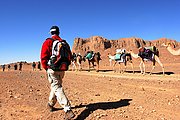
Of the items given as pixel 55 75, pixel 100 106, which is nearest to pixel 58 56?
pixel 55 75

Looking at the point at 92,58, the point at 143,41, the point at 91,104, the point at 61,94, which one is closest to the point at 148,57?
the point at 92,58

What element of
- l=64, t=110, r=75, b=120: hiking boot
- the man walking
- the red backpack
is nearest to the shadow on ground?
l=64, t=110, r=75, b=120: hiking boot

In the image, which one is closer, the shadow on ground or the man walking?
the man walking

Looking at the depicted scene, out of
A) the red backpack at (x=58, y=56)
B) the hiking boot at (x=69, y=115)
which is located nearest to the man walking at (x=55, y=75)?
the hiking boot at (x=69, y=115)

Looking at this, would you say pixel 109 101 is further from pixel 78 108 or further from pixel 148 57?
pixel 148 57

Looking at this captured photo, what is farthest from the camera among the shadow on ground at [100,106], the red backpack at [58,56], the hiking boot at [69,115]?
the shadow on ground at [100,106]

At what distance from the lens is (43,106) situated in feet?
31.2

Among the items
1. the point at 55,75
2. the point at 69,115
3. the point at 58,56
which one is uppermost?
the point at 58,56

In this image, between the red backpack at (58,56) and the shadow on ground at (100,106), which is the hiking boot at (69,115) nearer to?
the shadow on ground at (100,106)

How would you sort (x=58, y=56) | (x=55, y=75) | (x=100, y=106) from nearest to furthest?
(x=58, y=56), (x=55, y=75), (x=100, y=106)

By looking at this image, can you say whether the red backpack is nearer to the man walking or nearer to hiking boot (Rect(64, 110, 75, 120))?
the man walking

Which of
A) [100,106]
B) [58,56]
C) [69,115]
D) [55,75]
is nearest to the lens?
[69,115]

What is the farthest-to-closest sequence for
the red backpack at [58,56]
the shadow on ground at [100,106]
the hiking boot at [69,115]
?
the shadow on ground at [100,106]
the red backpack at [58,56]
the hiking boot at [69,115]

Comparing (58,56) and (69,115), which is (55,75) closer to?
(58,56)
